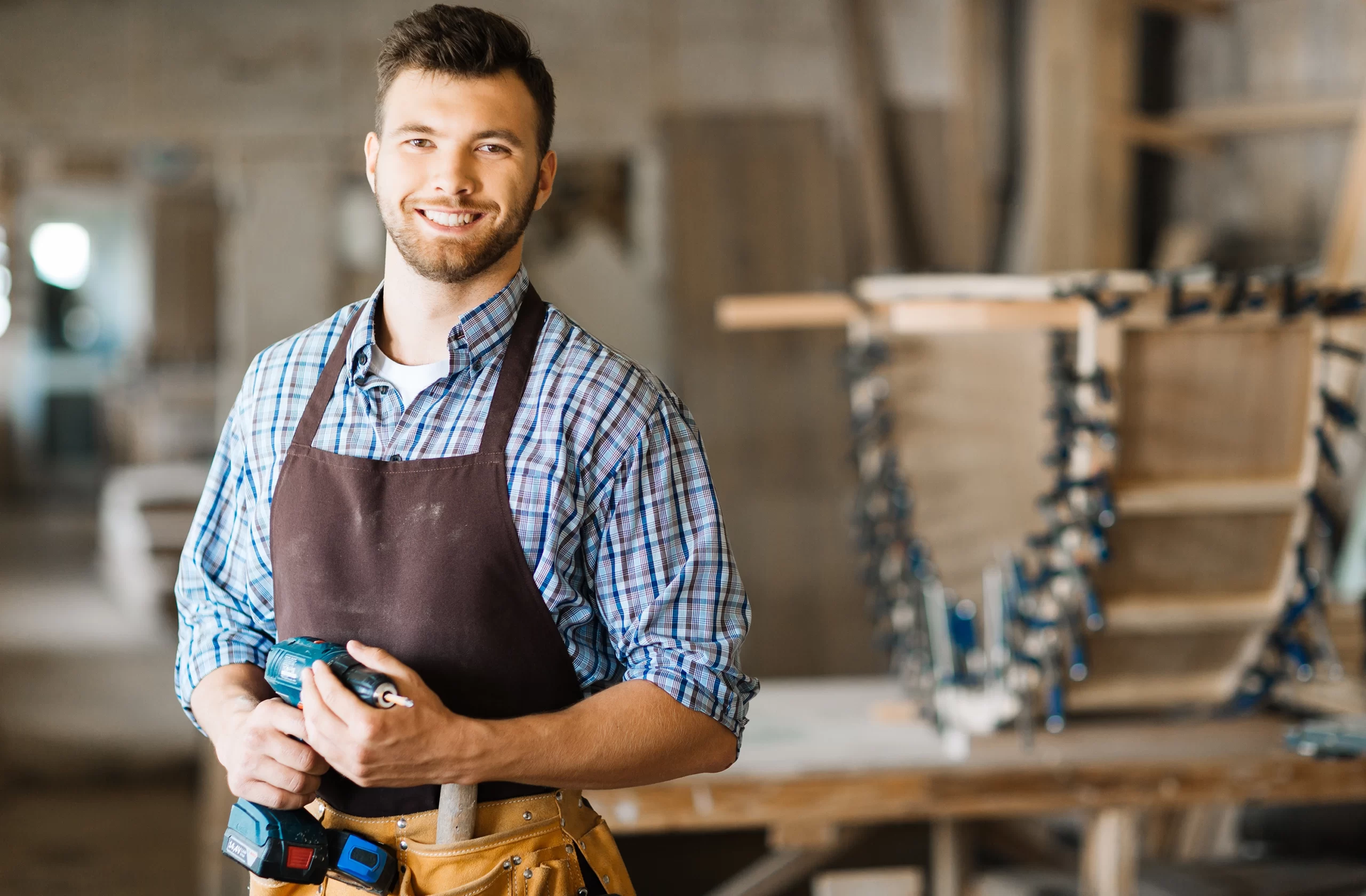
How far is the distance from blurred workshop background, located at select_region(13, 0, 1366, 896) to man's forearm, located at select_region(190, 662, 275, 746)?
4.88 feet

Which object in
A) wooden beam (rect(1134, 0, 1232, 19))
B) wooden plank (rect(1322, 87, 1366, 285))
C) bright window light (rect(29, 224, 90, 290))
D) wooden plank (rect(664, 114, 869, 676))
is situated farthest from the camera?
bright window light (rect(29, 224, 90, 290))

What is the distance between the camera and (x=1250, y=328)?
9.43ft

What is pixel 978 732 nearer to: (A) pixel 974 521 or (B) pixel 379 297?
(A) pixel 974 521

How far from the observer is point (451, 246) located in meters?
1.43

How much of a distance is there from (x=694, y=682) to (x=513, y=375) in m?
0.40

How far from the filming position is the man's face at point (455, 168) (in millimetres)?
1405

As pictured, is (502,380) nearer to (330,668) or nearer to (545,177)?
(545,177)

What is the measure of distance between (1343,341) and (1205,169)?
4.68ft

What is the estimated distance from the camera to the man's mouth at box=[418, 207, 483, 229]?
1.42 meters

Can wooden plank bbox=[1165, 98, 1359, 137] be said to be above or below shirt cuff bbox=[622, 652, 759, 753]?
above

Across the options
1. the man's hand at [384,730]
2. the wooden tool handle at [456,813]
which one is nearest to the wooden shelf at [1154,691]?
the wooden tool handle at [456,813]

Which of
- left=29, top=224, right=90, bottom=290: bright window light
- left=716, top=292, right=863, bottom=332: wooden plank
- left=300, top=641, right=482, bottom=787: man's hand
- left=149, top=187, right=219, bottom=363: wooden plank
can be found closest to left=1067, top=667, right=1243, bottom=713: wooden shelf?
left=716, top=292, right=863, bottom=332: wooden plank

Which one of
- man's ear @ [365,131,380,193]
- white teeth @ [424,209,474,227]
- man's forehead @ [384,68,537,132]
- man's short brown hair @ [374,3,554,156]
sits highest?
man's short brown hair @ [374,3,554,156]

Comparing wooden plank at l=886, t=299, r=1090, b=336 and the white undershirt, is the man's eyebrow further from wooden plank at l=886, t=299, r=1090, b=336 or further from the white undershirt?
wooden plank at l=886, t=299, r=1090, b=336
